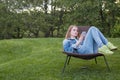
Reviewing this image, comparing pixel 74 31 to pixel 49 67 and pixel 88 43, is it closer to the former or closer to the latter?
pixel 88 43

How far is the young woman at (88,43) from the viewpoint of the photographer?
4411mm

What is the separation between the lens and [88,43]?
4695 mm

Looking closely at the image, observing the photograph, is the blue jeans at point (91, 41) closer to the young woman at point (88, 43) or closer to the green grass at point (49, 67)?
the young woman at point (88, 43)

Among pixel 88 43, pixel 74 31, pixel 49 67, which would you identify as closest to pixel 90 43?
pixel 88 43

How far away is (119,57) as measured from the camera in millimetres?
6254

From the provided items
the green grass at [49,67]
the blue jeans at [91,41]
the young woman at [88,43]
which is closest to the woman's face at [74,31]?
the young woman at [88,43]

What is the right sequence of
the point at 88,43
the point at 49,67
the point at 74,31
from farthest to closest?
the point at 49,67 < the point at 74,31 < the point at 88,43

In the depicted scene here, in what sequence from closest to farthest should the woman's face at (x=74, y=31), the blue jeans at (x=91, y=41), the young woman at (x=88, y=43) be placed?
the young woman at (x=88, y=43) → the blue jeans at (x=91, y=41) → the woman's face at (x=74, y=31)

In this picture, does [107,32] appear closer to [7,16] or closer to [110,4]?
[110,4]

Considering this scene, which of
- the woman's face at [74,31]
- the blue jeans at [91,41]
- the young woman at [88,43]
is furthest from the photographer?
the woman's face at [74,31]

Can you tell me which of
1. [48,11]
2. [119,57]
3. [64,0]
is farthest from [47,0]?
[119,57]

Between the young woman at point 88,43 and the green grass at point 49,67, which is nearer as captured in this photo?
the young woman at point 88,43

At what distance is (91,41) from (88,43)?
0.07 metres

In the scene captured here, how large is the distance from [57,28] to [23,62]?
14.4 m
